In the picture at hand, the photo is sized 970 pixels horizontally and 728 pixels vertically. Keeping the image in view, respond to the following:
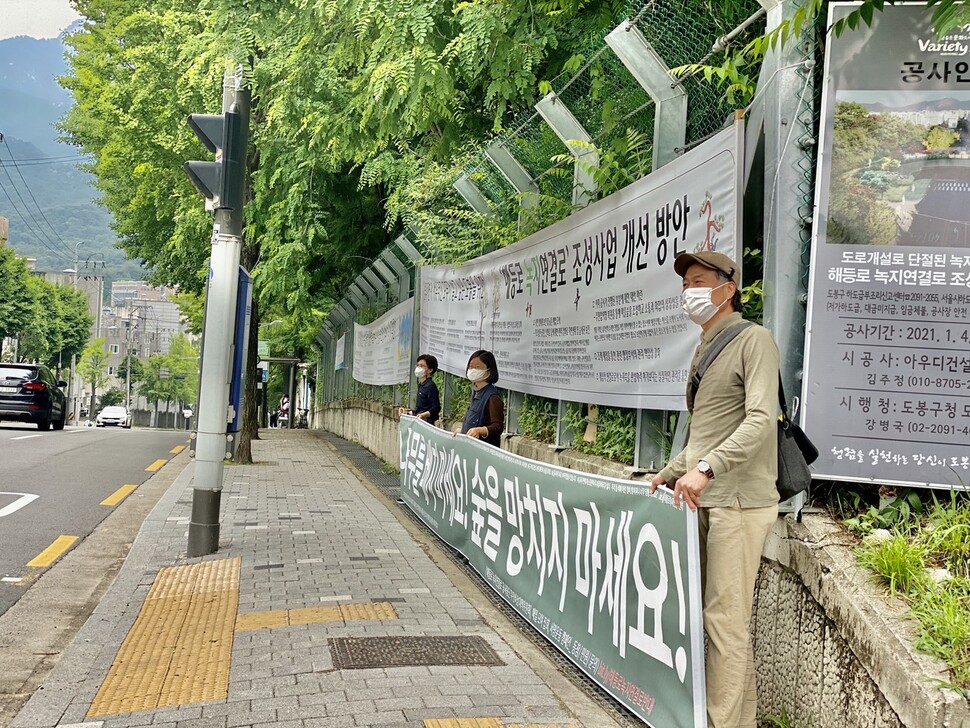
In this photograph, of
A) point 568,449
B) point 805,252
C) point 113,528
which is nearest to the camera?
point 805,252

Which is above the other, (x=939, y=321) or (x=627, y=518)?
(x=939, y=321)

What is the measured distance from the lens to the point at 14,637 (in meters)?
6.06

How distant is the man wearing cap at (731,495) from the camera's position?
3.88 metres

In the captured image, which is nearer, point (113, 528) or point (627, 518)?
point (627, 518)

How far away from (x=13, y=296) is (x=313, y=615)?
64103 millimetres

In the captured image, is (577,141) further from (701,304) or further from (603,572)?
(603,572)

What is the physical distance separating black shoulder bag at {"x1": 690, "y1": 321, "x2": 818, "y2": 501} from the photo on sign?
→ 2.15 feet

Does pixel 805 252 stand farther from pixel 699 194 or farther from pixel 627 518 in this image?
pixel 627 518

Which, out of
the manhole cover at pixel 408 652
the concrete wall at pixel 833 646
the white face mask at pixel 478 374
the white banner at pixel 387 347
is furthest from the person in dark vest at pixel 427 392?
the concrete wall at pixel 833 646

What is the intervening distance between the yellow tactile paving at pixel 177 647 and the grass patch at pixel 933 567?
2.82 metres

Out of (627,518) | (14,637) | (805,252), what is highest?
(805,252)

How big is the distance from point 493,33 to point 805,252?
5274 millimetres

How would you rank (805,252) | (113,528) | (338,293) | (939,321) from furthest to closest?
(338,293), (113,528), (805,252), (939,321)

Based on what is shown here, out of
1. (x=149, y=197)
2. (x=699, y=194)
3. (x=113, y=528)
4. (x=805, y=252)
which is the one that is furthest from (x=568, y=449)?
(x=149, y=197)
